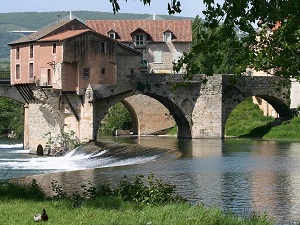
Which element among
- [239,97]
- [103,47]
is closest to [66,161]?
[103,47]

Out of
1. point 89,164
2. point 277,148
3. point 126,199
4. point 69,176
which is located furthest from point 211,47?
point 277,148

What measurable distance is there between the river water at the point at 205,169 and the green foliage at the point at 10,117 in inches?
1171

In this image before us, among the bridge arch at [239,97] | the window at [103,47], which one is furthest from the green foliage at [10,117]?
the window at [103,47]

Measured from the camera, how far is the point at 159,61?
277 ft

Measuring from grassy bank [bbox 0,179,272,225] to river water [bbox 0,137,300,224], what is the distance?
113 inches

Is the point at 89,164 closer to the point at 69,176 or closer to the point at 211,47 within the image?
the point at 69,176

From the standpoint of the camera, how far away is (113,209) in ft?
67.4

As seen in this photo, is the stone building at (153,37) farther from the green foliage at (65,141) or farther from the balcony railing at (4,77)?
the green foliage at (65,141)

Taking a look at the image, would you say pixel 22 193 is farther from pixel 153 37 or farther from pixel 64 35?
pixel 153 37

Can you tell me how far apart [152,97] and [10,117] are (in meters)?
34.1

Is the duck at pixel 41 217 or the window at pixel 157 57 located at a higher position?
the window at pixel 157 57

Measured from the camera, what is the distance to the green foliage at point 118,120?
7969 cm

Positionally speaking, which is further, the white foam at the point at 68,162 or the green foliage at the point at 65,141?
the green foliage at the point at 65,141

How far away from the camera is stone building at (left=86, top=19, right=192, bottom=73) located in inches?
3280
